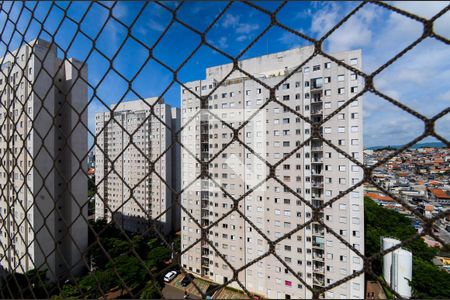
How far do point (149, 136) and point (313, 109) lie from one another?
222 inches

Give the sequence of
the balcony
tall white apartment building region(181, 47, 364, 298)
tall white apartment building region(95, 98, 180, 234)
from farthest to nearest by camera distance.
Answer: tall white apartment building region(95, 98, 180, 234) < the balcony < tall white apartment building region(181, 47, 364, 298)

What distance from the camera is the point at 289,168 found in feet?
14.1

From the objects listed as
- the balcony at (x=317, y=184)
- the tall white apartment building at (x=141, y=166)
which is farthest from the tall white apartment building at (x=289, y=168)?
the tall white apartment building at (x=141, y=166)

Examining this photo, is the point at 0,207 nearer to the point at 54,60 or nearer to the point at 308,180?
the point at 54,60

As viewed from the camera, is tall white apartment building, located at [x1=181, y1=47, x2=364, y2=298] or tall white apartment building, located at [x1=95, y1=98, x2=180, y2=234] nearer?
tall white apartment building, located at [x1=181, y1=47, x2=364, y2=298]

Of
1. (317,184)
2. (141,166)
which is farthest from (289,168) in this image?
(141,166)

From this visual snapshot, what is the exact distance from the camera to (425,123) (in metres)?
0.36

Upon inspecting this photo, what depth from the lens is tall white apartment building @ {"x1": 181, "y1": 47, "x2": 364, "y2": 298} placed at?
12.2 feet

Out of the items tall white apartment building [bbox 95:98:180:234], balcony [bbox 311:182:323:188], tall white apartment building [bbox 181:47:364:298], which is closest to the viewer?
tall white apartment building [bbox 181:47:364:298]

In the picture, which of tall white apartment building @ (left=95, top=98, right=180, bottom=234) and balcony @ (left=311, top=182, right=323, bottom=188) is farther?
tall white apartment building @ (left=95, top=98, right=180, bottom=234)

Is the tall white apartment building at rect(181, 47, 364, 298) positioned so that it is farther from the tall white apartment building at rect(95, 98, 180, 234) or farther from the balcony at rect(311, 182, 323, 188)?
the tall white apartment building at rect(95, 98, 180, 234)

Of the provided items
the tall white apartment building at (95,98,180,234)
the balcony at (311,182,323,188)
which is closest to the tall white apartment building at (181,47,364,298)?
the balcony at (311,182,323,188)

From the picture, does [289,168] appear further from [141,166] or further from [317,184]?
[141,166]

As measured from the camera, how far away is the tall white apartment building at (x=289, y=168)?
3.72 m
